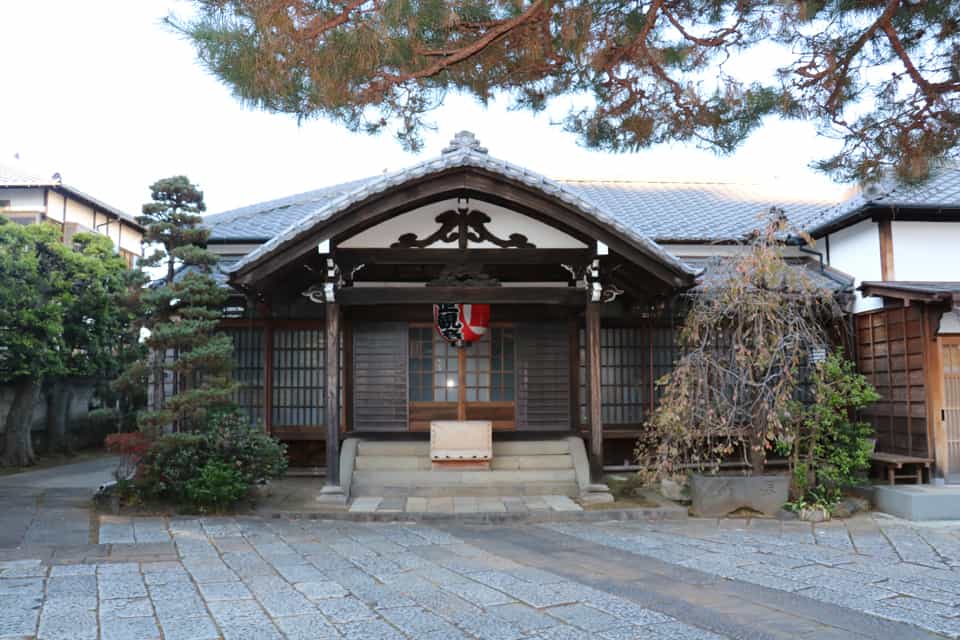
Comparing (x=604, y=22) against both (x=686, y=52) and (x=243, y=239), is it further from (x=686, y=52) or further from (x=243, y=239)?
(x=243, y=239)

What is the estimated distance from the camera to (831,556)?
701 centimetres

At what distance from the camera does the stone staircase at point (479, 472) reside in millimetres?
10180

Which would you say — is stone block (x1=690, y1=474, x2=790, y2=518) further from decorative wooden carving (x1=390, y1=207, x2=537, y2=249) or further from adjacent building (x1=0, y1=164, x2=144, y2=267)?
adjacent building (x1=0, y1=164, x2=144, y2=267)

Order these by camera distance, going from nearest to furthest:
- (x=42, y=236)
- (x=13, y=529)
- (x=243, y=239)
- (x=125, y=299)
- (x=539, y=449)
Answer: (x=13, y=529) → (x=125, y=299) → (x=539, y=449) → (x=243, y=239) → (x=42, y=236)

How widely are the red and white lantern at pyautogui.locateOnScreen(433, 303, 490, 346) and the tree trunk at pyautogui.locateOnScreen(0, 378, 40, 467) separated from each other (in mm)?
9139

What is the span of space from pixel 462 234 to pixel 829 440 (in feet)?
18.5

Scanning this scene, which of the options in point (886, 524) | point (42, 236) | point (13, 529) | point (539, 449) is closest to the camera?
point (13, 529)

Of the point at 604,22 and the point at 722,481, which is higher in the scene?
the point at 604,22

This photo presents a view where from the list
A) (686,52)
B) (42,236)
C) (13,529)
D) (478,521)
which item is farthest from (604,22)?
(42,236)

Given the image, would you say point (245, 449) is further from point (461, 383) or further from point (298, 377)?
point (461, 383)

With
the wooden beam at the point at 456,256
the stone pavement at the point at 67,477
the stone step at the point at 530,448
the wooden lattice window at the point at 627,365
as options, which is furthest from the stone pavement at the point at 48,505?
the wooden lattice window at the point at 627,365

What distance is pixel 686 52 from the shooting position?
5996 millimetres

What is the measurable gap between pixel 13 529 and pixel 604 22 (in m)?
7.94

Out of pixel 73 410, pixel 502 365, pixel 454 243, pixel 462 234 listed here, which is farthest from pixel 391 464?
pixel 73 410
